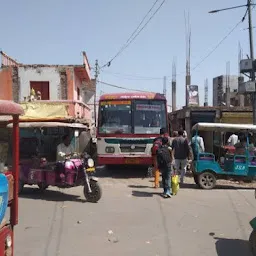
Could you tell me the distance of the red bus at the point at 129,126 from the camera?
13773 mm

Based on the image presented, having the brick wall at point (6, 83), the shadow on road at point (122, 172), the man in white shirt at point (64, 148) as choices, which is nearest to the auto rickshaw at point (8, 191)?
the man in white shirt at point (64, 148)

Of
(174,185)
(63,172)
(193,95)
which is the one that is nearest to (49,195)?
(63,172)

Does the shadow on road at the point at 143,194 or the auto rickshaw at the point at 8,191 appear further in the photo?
the shadow on road at the point at 143,194

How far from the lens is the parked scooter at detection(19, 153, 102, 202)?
9.31 metres

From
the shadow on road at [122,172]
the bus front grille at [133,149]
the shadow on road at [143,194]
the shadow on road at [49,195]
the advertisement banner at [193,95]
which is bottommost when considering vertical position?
the shadow on road at [122,172]

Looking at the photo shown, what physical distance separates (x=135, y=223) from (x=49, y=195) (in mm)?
3533

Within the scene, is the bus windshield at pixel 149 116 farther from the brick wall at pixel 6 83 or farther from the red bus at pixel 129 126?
the brick wall at pixel 6 83

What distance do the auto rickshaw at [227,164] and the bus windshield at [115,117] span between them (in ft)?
10.5

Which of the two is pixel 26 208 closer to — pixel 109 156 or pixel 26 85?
pixel 109 156

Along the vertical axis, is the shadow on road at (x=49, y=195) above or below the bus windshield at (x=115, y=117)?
below

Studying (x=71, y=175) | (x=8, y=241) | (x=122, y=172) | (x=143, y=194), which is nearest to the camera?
(x=8, y=241)

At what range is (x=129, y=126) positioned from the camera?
46.2ft

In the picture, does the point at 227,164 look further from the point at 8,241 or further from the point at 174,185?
the point at 8,241

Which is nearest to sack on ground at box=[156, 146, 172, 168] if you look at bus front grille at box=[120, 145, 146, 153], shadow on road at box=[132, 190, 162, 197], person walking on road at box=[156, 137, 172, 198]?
person walking on road at box=[156, 137, 172, 198]
